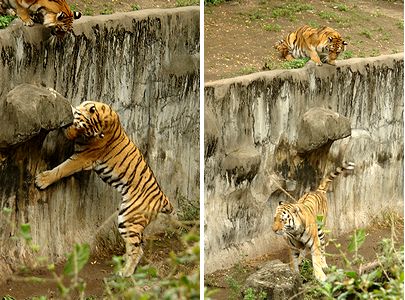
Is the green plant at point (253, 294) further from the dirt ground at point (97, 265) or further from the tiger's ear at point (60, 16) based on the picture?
the tiger's ear at point (60, 16)

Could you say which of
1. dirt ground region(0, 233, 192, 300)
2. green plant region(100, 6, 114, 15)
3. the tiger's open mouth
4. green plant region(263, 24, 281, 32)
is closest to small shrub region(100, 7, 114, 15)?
green plant region(100, 6, 114, 15)

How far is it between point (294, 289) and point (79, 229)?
98 centimetres

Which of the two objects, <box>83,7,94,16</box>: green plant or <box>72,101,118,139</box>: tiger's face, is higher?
<box>83,7,94,16</box>: green plant

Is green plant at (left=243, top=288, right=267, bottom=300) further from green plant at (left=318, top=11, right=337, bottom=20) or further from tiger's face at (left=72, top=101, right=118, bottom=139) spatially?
green plant at (left=318, top=11, right=337, bottom=20)

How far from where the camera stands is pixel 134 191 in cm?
422

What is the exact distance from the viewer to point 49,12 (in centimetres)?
386

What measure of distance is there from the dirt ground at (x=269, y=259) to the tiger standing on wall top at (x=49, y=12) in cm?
114

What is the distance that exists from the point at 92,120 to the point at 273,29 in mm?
864

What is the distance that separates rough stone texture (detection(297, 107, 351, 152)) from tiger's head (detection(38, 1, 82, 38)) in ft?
3.36

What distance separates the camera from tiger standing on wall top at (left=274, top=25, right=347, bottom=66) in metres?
3.62

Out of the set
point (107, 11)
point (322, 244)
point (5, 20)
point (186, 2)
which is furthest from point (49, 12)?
point (322, 244)

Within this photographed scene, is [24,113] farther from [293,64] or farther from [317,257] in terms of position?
[317,257]

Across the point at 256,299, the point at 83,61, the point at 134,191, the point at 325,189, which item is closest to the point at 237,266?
the point at 256,299

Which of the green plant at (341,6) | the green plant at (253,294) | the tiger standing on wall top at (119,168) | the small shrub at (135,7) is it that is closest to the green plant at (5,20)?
the tiger standing on wall top at (119,168)
